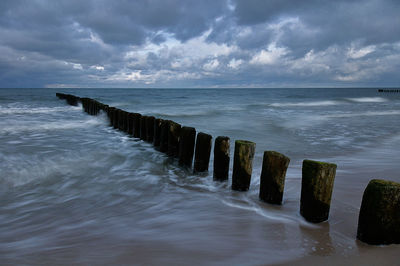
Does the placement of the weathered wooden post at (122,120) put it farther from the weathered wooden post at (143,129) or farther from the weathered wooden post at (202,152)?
the weathered wooden post at (202,152)

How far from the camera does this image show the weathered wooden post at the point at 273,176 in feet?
11.1

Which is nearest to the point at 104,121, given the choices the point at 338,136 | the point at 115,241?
the point at 338,136

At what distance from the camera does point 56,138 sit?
918 centimetres

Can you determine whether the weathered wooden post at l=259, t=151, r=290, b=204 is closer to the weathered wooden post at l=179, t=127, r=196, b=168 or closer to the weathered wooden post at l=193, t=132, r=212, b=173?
the weathered wooden post at l=193, t=132, r=212, b=173

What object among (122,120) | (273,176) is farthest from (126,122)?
(273,176)

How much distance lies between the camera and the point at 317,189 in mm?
2893

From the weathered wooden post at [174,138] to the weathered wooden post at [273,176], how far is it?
292cm

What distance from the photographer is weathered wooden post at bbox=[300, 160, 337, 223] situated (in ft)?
9.32

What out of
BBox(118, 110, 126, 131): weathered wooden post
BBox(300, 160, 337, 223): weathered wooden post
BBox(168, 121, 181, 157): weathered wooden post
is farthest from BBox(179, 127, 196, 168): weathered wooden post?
BBox(118, 110, 126, 131): weathered wooden post

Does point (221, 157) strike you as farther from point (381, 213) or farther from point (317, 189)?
point (381, 213)

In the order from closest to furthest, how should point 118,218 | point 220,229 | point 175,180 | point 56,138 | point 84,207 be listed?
point 220,229, point 118,218, point 84,207, point 175,180, point 56,138

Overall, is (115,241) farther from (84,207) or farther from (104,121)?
(104,121)

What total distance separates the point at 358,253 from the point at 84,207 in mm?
3447

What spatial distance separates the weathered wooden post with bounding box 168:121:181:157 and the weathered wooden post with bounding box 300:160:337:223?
3.59m
